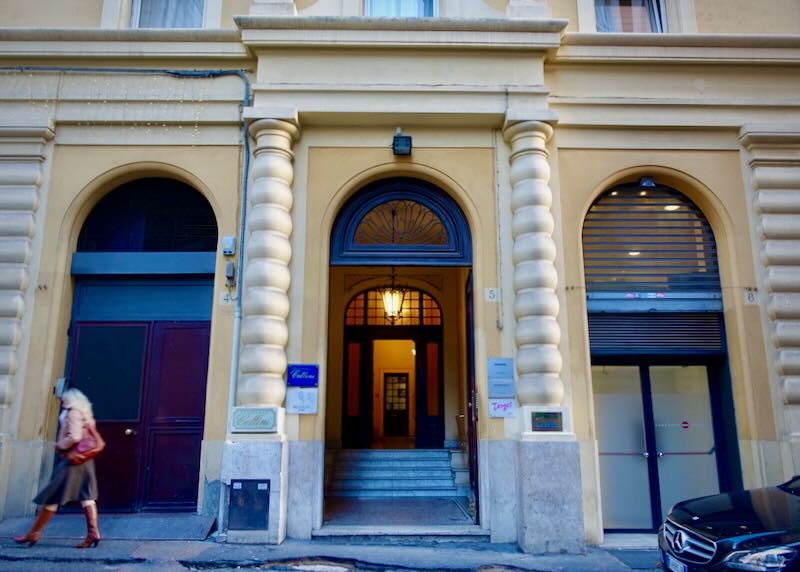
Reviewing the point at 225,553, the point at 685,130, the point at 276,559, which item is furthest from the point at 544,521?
the point at 685,130

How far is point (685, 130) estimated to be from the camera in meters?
8.05

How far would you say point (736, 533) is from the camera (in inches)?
177

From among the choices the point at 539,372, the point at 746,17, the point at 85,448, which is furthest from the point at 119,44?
the point at 746,17

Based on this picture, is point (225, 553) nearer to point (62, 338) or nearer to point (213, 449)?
point (213, 449)

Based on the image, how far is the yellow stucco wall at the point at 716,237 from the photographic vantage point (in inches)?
288

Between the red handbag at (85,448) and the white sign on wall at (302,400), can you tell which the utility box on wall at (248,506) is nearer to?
the white sign on wall at (302,400)

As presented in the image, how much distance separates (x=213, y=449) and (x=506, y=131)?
573cm

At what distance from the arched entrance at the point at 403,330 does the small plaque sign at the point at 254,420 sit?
2292 millimetres

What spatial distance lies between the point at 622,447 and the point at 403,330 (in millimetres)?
5842

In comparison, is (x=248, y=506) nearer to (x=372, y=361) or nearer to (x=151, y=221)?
(x=151, y=221)

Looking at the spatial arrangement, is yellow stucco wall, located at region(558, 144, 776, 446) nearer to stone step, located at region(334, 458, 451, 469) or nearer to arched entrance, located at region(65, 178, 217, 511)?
stone step, located at region(334, 458, 451, 469)

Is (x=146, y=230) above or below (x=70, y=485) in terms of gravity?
above

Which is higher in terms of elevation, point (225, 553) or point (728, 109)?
point (728, 109)

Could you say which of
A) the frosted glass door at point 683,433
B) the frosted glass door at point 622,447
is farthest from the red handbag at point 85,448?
the frosted glass door at point 683,433
